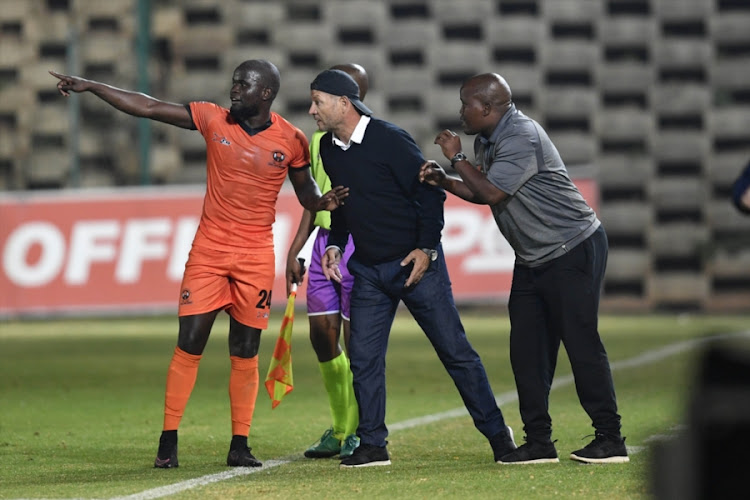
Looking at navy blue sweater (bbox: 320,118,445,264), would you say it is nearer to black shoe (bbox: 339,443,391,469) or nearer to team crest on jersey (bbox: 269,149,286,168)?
team crest on jersey (bbox: 269,149,286,168)

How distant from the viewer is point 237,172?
6082mm

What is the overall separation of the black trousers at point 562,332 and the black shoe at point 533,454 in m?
0.03

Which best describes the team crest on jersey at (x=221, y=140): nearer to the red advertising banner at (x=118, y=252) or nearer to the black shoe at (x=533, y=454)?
the black shoe at (x=533, y=454)

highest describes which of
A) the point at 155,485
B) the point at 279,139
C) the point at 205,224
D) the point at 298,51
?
the point at 298,51

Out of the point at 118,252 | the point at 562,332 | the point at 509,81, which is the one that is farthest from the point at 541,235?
the point at 509,81

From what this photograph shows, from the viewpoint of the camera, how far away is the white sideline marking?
4863 millimetres

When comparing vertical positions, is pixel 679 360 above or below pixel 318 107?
below

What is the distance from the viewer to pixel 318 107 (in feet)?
19.0

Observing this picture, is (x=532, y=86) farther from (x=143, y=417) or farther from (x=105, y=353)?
(x=143, y=417)

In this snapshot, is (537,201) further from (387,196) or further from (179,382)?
(179,382)

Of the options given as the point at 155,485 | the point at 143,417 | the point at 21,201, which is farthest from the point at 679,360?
the point at 21,201

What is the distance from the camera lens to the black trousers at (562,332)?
18.7 ft

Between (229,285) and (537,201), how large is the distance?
1.46 meters

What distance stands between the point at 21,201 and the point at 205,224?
12544 millimetres
